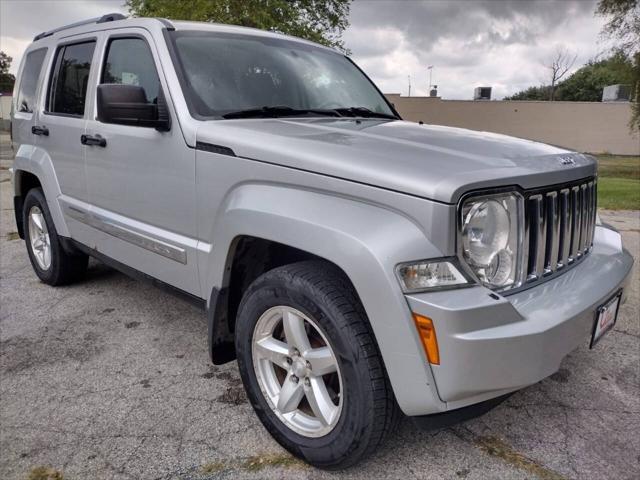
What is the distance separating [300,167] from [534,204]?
0.91m

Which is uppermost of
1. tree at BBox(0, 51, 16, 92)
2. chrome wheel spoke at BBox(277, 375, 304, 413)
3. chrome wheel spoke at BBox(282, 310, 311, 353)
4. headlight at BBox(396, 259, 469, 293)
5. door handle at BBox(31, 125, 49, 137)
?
tree at BBox(0, 51, 16, 92)

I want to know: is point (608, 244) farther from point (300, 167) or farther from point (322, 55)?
point (322, 55)

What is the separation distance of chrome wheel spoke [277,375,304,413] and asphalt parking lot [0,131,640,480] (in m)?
0.23

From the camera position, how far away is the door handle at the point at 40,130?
393 centimetres

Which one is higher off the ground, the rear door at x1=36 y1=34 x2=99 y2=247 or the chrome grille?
the rear door at x1=36 y1=34 x2=99 y2=247

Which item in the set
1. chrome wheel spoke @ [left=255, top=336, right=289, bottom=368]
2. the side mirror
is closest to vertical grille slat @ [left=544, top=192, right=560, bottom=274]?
chrome wheel spoke @ [left=255, top=336, right=289, bottom=368]

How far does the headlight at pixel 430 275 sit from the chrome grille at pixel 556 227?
0.35 metres

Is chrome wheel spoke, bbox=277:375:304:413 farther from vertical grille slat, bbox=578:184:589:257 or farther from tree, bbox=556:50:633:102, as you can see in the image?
tree, bbox=556:50:633:102

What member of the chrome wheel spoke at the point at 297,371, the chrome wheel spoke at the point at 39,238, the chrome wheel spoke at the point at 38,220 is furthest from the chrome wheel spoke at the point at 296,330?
the chrome wheel spoke at the point at 38,220

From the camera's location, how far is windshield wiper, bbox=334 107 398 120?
128 inches

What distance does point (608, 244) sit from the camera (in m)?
2.79

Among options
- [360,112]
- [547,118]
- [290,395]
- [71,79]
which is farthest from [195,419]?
[547,118]

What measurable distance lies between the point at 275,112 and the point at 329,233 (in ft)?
3.88

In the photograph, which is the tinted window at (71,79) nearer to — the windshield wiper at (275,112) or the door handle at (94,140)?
the door handle at (94,140)
